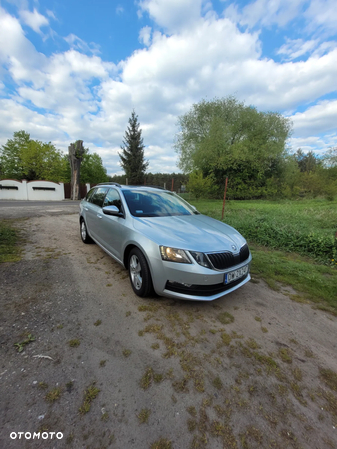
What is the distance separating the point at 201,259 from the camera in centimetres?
232

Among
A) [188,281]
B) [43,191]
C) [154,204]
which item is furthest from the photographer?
[43,191]

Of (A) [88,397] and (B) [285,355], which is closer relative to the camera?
(A) [88,397]

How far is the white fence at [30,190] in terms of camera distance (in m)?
21.2

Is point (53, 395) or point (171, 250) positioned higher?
point (171, 250)

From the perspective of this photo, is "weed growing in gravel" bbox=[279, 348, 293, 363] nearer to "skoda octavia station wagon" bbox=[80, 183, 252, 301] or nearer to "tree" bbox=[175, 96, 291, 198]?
"skoda octavia station wagon" bbox=[80, 183, 252, 301]

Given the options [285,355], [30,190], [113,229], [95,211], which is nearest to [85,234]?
[95,211]

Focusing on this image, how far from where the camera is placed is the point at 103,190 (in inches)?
175

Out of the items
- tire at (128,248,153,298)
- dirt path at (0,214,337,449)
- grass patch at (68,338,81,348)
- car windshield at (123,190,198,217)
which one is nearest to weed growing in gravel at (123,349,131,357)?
dirt path at (0,214,337,449)

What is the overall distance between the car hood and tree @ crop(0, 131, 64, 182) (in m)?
34.5

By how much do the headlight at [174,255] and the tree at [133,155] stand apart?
30351 millimetres

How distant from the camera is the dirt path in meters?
1.28

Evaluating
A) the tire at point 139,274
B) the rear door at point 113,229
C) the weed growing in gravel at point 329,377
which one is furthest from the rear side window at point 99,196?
the weed growing in gravel at point 329,377

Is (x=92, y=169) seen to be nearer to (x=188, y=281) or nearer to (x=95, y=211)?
(x=95, y=211)

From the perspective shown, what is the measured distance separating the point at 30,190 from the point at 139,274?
24744 millimetres
